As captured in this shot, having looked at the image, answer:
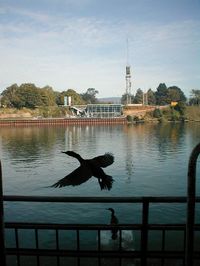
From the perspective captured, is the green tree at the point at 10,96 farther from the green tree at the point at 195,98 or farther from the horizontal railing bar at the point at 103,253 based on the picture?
the horizontal railing bar at the point at 103,253

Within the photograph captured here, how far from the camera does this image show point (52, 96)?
382 ft

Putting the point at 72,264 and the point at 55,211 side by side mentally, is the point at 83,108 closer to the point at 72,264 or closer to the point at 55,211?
the point at 55,211

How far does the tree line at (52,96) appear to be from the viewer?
109 m

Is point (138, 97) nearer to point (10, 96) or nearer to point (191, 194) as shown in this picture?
point (10, 96)

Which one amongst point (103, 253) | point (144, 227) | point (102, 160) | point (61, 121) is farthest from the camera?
point (61, 121)

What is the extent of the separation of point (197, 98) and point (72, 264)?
11041 centimetres

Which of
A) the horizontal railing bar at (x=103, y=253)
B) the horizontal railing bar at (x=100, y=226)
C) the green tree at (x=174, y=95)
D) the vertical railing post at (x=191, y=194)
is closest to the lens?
the vertical railing post at (x=191, y=194)

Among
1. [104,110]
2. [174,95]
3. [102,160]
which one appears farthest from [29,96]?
[102,160]

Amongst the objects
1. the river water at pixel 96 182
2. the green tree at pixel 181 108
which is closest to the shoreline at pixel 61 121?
the green tree at pixel 181 108

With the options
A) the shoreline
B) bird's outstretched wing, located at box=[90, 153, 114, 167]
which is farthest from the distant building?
bird's outstretched wing, located at box=[90, 153, 114, 167]

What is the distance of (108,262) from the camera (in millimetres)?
10922

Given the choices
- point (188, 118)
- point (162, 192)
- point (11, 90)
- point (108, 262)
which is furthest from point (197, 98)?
point (108, 262)

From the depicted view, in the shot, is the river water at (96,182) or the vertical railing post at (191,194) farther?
the river water at (96,182)

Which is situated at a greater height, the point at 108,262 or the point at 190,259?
the point at 190,259
